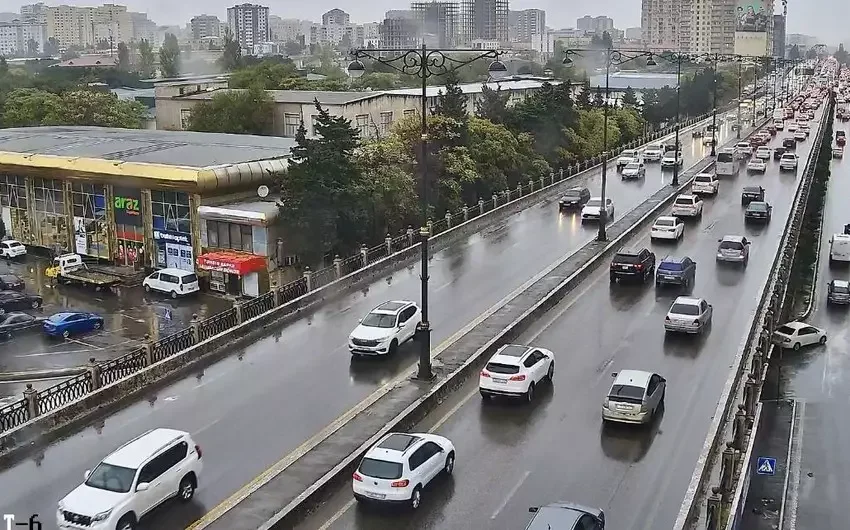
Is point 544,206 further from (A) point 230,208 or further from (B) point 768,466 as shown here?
(B) point 768,466

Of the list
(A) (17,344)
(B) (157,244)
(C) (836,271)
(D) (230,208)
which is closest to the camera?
(A) (17,344)

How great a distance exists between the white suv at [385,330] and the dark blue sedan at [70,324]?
43.0 feet

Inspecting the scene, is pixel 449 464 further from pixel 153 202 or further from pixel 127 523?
pixel 153 202

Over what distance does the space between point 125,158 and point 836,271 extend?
36352mm

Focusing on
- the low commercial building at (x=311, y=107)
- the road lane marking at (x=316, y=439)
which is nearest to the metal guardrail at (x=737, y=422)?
the road lane marking at (x=316, y=439)

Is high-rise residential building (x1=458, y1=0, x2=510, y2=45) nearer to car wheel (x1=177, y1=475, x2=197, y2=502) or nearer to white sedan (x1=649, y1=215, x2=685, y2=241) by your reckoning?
Answer: white sedan (x1=649, y1=215, x2=685, y2=241)

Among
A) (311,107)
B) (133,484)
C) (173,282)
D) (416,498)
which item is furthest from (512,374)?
(311,107)

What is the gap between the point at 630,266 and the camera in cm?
3391

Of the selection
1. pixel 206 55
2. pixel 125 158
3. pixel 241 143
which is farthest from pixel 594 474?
pixel 206 55

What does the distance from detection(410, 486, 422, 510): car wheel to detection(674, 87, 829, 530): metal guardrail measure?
430cm

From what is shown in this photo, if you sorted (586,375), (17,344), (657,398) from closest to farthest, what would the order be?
(657,398) → (586,375) → (17,344)

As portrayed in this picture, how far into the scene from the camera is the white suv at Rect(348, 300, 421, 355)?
25.5 m

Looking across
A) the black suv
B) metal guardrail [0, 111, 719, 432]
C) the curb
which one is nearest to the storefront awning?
metal guardrail [0, 111, 719, 432]

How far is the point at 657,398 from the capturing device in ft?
69.5
